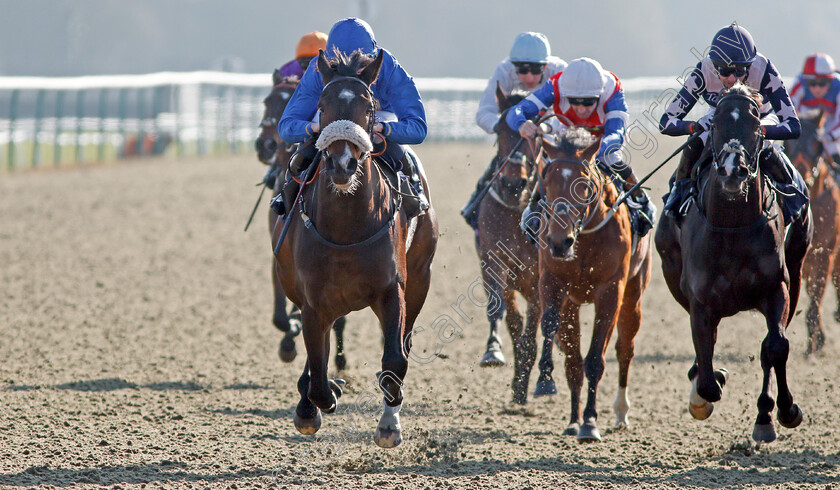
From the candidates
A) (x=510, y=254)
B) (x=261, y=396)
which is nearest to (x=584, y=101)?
(x=510, y=254)

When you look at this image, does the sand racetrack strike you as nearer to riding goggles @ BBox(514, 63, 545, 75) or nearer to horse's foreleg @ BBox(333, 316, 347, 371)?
horse's foreleg @ BBox(333, 316, 347, 371)

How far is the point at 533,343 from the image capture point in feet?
23.3

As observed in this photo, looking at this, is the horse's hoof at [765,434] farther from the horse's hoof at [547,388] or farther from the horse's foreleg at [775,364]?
the horse's hoof at [547,388]

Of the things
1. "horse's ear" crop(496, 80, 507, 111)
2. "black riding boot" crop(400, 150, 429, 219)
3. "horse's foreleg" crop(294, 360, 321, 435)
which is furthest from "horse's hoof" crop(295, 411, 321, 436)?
"horse's ear" crop(496, 80, 507, 111)

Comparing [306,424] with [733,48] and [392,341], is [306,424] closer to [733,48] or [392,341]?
[392,341]

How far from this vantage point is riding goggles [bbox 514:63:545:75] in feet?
25.6

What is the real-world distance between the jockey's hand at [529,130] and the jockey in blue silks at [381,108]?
901 mm

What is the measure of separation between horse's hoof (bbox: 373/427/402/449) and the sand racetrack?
5.0 inches

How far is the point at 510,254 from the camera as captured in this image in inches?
296

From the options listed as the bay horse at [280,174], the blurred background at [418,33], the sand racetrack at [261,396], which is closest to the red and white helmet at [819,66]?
the sand racetrack at [261,396]

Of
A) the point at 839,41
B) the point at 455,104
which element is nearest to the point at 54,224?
the point at 455,104

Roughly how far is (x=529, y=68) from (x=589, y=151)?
1862 mm

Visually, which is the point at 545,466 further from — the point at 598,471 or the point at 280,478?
the point at 280,478

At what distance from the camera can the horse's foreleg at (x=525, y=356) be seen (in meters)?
7.08
